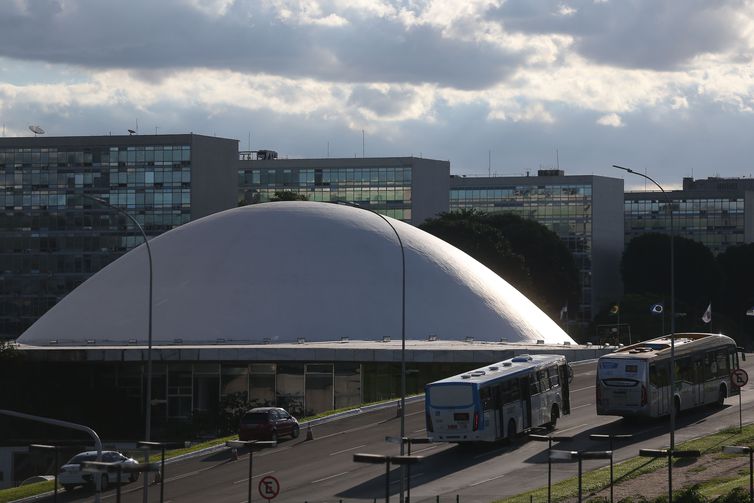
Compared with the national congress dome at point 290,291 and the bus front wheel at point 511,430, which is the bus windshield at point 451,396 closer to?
the bus front wheel at point 511,430

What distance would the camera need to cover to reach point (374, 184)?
195m

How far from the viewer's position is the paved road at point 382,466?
171 feet

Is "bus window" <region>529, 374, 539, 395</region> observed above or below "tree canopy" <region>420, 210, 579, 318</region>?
below

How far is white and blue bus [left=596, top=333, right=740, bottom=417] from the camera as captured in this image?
213 ft

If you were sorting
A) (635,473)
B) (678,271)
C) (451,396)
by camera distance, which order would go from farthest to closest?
(678,271), (451,396), (635,473)

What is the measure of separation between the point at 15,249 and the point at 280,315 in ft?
227

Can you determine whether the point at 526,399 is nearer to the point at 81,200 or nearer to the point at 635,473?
the point at 635,473

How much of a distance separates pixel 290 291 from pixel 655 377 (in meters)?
41.4

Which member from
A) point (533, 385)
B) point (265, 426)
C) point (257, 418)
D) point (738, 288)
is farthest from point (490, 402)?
point (738, 288)

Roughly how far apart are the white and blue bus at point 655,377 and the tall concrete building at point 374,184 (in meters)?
121

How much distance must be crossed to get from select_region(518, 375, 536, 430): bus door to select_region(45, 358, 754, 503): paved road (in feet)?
3.21

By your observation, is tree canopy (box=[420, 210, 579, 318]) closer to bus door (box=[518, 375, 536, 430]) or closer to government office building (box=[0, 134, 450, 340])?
government office building (box=[0, 134, 450, 340])

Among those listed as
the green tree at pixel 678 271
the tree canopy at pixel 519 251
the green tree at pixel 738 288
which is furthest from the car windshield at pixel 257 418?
the green tree at pixel 738 288

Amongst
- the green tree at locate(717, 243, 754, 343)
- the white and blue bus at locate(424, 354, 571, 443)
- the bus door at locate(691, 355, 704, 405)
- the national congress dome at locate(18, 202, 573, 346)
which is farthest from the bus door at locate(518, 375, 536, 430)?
the green tree at locate(717, 243, 754, 343)
